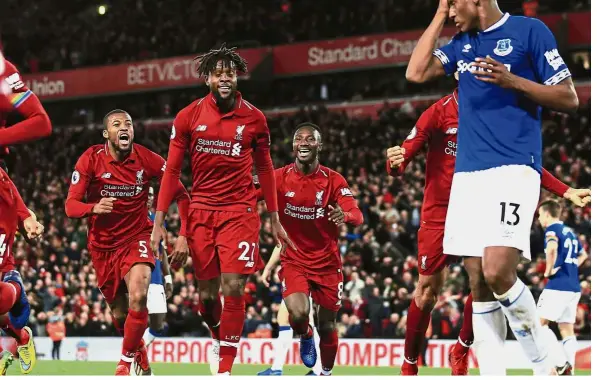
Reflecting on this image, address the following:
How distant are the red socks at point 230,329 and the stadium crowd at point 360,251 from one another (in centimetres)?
890

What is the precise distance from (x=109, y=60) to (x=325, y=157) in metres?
12.6

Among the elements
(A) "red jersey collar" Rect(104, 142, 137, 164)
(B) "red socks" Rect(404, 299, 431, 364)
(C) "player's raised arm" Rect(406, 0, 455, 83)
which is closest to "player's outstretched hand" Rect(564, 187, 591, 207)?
(C) "player's raised arm" Rect(406, 0, 455, 83)

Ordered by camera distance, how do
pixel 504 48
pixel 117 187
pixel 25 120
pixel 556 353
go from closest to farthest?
pixel 504 48
pixel 25 120
pixel 117 187
pixel 556 353

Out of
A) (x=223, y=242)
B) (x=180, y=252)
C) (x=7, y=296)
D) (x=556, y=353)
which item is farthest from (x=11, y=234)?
(x=556, y=353)

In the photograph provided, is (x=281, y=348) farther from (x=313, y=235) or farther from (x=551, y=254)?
(x=551, y=254)

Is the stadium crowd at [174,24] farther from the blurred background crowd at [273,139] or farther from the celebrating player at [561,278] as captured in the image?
the celebrating player at [561,278]

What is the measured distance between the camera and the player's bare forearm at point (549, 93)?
618cm

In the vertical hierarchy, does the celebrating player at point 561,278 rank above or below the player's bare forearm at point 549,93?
below

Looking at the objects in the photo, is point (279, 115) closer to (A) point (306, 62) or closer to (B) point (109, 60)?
(A) point (306, 62)

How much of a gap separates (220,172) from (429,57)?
9.54 ft

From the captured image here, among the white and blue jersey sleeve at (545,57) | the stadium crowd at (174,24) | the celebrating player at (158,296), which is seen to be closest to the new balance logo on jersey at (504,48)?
the white and blue jersey sleeve at (545,57)

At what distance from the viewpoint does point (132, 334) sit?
359 inches

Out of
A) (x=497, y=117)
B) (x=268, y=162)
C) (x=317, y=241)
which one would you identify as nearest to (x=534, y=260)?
(x=317, y=241)

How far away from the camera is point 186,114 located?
899 centimetres
